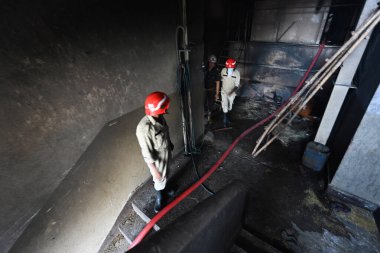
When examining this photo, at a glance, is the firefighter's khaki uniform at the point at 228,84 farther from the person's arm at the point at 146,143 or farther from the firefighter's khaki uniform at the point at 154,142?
the person's arm at the point at 146,143

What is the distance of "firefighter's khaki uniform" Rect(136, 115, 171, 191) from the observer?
2.49 metres

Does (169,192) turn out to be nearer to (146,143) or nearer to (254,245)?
(146,143)

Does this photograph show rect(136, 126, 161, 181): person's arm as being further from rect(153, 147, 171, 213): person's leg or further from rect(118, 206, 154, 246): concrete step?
rect(118, 206, 154, 246): concrete step

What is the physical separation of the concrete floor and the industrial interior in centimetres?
2

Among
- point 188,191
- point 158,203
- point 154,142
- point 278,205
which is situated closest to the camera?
point 154,142

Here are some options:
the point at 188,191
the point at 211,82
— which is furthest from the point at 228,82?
the point at 188,191

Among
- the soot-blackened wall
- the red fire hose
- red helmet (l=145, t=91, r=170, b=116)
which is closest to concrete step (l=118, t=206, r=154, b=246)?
the red fire hose

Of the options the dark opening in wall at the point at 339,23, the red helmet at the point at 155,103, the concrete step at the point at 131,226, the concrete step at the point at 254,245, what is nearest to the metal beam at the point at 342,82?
A: the concrete step at the point at 254,245

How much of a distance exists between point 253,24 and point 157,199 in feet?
29.3

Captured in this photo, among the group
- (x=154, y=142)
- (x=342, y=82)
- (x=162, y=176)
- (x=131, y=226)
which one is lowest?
(x=131, y=226)

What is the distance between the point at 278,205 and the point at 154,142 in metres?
2.58

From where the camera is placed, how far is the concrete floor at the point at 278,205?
2775mm

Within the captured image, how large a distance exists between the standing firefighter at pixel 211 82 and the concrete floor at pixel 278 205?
233 cm

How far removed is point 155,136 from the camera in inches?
104
